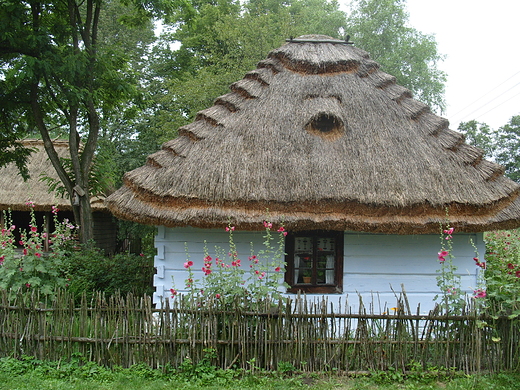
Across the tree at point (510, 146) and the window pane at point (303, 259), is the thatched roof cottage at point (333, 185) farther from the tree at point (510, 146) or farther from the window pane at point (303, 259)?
the tree at point (510, 146)

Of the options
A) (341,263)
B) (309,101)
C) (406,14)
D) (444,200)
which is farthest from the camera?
(406,14)

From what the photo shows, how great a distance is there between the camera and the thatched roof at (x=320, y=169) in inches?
249

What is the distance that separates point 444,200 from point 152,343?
4.73 m

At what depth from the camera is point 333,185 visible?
6469 mm

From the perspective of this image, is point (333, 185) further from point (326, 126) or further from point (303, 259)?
point (326, 126)

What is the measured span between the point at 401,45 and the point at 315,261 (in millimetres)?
17189

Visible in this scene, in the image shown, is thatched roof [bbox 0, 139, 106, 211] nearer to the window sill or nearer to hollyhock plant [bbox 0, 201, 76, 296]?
hollyhock plant [bbox 0, 201, 76, 296]

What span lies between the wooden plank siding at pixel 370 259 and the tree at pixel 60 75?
12.2ft

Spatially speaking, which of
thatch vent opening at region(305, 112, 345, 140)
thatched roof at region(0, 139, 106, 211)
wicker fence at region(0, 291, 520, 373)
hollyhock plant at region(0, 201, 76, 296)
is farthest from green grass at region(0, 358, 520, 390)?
thatched roof at region(0, 139, 106, 211)

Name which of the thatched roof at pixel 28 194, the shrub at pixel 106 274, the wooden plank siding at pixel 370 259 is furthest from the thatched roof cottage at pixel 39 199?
the wooden plank siding at pixel 370 259

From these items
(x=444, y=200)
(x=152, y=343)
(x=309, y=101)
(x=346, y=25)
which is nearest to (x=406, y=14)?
(x=346, y=25)

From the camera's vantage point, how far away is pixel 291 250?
274 inches

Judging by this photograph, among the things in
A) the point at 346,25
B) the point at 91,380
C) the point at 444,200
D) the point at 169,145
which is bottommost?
the point at 91,380

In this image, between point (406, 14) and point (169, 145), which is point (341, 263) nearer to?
point (169, 145)
